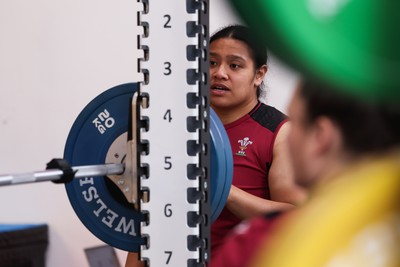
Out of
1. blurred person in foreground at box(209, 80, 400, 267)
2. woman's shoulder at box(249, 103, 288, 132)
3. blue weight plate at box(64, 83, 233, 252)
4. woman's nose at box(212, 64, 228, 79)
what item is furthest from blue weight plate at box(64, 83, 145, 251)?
blurred person in foreground at box(209, 80, 400, 267)

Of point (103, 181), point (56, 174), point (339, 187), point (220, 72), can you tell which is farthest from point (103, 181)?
point (339, 187)

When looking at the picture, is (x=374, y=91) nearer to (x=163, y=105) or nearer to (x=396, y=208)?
(x=396, y=208)

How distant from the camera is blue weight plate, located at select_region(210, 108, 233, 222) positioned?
150cm

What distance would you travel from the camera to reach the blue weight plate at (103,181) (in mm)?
1634

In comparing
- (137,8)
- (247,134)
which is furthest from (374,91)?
(137,8)

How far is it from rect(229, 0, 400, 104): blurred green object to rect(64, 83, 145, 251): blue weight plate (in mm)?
970

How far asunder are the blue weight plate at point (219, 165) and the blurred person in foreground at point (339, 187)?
80 centimetres

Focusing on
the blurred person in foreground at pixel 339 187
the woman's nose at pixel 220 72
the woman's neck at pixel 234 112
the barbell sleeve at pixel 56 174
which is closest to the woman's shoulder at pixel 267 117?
the woman's neck at pixel 234 112

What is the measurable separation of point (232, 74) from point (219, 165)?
0.80ft

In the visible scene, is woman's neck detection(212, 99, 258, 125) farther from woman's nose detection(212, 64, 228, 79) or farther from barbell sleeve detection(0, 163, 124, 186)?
barbell sleeve detection(0, 163, 124, 186)

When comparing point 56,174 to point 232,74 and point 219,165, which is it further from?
point 232,74

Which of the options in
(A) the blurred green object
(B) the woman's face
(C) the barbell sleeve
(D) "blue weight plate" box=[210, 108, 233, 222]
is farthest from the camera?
(B) the woman's face

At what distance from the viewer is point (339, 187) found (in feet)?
2.26

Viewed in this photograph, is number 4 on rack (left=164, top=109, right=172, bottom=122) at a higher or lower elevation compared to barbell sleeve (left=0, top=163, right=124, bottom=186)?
higher
